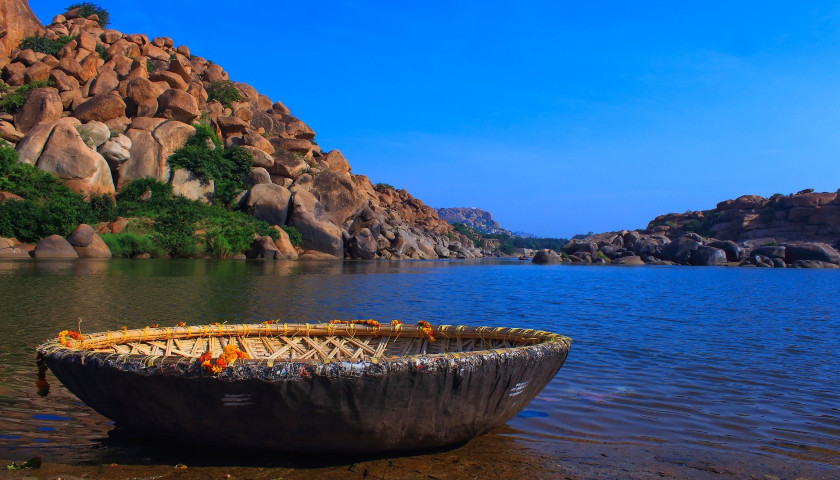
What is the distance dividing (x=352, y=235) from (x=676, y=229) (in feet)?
156

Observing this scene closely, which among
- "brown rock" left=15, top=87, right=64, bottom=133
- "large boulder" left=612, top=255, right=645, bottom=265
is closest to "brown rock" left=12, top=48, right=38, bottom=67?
"brown rock" left=15, top=87, right=64, bottom=133

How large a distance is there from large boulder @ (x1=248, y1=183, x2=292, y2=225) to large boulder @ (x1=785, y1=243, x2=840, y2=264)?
40.3 meters

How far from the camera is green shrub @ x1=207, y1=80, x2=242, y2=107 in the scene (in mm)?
43438

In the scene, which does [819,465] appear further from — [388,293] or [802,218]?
[802,218]

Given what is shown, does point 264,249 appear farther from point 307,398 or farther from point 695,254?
point 695,254

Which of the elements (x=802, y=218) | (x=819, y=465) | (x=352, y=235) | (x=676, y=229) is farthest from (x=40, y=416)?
(x=676, y=229)

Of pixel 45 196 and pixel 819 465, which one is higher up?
pixel 45 196

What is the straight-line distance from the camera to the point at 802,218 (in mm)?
54719

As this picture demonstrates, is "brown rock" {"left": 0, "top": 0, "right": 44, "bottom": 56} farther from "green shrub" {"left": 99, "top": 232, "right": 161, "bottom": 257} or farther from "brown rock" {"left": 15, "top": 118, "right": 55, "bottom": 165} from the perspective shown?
"green shrub" {"left": 99, "top": 232, "right": 161, "bottom": 257}

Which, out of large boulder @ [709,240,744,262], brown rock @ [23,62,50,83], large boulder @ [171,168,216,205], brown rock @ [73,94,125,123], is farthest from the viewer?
large boulder @ [709,240,744,262]

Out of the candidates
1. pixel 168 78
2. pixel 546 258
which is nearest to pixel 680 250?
pixel 546 258

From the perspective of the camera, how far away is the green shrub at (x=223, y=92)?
143 ft

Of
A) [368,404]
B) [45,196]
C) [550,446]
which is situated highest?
[45,196]

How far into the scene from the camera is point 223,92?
43812mm
